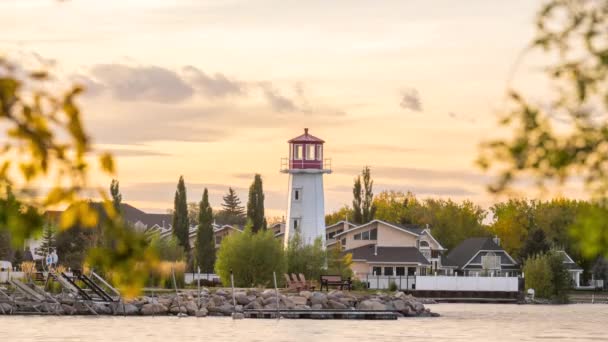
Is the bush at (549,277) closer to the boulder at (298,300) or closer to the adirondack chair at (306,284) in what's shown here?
the adirondack chair at (306,284)

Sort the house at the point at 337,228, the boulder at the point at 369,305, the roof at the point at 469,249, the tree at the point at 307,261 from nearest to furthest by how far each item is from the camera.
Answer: the boulder at the point at 369,305 → the tree at the point at 307,261 → the roof at the point at 469,249 → the house at the point at 337,228

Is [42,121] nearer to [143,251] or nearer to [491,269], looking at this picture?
[143,251]

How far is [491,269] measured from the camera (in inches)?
4050

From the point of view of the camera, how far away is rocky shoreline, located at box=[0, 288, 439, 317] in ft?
184

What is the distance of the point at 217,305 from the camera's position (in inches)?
2363

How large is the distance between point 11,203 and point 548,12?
3.65m

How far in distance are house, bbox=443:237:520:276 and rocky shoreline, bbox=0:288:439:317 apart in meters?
39.9

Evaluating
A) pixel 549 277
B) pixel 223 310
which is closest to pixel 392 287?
pixel 549 277

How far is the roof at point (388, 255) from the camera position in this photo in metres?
99.0

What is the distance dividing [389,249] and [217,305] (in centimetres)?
4297

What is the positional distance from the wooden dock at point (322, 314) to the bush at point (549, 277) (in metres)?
32.5

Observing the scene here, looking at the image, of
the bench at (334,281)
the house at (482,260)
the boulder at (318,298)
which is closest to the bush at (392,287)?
the bench at (334,281)

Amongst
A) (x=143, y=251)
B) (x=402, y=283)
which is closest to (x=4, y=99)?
(x=143, y=251)

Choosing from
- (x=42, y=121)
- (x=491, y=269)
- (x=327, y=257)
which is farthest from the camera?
(x=491, y=269)
